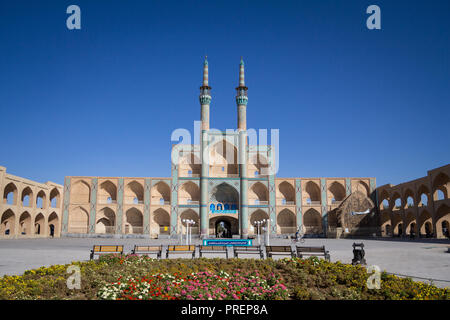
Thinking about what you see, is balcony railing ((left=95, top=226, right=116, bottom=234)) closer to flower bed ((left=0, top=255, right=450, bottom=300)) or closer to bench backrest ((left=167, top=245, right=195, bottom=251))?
bench backrest ((left=167, top=245, right=195, bottom=251))

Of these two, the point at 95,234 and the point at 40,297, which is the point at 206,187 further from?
the point at 40,297

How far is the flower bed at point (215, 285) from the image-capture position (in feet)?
22.2

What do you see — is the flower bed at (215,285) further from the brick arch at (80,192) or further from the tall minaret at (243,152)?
the brick arch at (80,192)

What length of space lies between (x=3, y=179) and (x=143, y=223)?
1494 centimetres

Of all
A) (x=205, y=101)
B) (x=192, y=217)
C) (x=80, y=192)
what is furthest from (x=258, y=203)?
(x=80, y=192)

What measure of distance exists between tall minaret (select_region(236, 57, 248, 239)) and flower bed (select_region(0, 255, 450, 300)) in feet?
98.9

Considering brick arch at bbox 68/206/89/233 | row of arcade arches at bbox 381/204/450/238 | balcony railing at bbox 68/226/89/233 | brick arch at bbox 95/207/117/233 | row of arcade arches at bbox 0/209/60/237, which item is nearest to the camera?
row of arcade arches at bbox 381/204/450/238

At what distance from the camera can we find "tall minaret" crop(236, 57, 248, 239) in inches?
1594

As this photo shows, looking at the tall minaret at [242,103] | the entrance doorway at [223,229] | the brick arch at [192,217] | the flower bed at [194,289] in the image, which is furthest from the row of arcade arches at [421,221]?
the flower bed at [194,289]

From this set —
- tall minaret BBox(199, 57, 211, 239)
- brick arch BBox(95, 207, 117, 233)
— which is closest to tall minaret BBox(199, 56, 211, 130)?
tall minaret BBox(199, 57, 211, 239)

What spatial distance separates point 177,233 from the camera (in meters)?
40.4

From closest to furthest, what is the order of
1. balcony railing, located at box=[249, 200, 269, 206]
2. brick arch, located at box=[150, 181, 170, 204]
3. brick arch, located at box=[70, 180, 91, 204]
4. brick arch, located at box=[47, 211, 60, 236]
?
brick arch, located at box=[70, 180, 91, 204]
balcony railing, located at box=[249, 200, 269, 206]
brick arch, located at box=[150, 181, 170, 204]
brick arch, located at box=[47, 211, 60, 236]

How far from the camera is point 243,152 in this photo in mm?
41188
